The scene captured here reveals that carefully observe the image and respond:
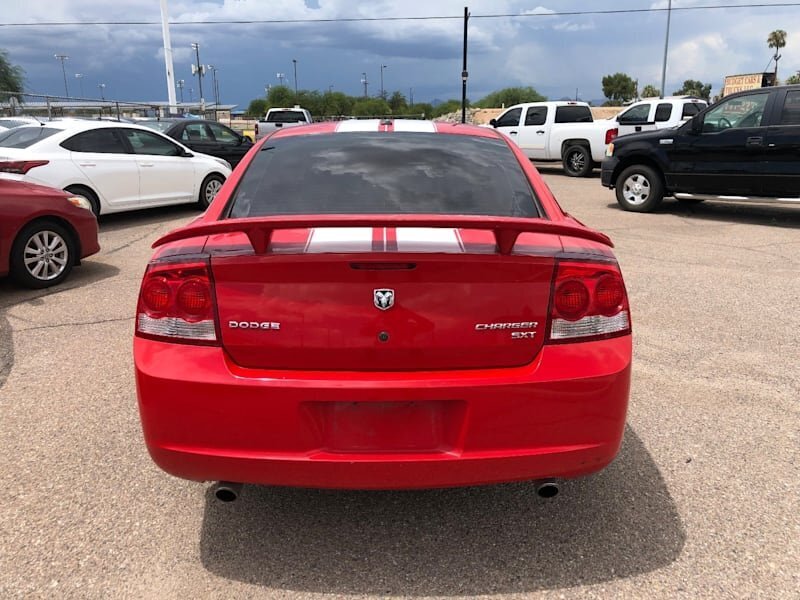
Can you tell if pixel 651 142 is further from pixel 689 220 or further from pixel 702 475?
pixel 702 475

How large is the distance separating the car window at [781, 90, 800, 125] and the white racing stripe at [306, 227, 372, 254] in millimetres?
9708

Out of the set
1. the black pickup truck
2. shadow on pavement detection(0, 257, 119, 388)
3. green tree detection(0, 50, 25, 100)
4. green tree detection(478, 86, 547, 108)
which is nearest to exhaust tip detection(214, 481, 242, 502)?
shadow on pavement detection(0, 257, 119, 388)

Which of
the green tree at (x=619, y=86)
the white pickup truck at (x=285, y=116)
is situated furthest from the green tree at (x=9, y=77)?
the green tree at (x=619, y=86)

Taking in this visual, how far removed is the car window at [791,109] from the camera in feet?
31.5

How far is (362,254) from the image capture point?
2184 millimetres

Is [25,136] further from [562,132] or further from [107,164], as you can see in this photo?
[562,132]

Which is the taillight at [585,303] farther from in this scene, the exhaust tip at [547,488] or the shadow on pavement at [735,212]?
the shadow on pavement at [735,212]

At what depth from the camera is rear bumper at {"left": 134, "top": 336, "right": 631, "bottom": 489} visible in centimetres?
221

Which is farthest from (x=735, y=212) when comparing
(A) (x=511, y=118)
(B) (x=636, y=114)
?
(A) (x=511, y=118)

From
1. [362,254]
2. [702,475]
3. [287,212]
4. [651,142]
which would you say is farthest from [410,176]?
[651,142]

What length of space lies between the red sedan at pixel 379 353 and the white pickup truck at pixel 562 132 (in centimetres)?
1612

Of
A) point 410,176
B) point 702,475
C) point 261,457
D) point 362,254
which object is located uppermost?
point 410,176

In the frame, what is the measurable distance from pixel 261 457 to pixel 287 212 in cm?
107

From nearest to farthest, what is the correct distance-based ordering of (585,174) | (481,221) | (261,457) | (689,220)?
(481,221)
(261,457)
(689,220)
(585,174)
